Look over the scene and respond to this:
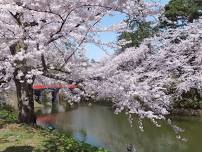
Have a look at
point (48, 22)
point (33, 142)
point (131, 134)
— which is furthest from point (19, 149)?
point (131, 134)

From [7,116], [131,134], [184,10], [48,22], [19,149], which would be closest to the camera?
[48,22]

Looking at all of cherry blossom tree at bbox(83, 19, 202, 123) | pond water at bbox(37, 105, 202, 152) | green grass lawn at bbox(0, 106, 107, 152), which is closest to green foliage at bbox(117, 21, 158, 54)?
cherry blossom tree at bbox(83, 19, 202, 123)

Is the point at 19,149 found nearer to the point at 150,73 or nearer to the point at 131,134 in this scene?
the point at 150,73

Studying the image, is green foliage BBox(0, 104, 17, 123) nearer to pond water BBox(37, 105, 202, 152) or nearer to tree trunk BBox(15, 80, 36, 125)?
tree trunk BBox(15, 80, 36, 125)

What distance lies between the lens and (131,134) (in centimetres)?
2114

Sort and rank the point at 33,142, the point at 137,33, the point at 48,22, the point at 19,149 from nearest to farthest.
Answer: the point at 48,22 < the point at 19,149 < the point at 33,142 < the point at 137,33

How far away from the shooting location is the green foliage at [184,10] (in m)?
29.4

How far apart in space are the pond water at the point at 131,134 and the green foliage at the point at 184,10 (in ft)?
25.6

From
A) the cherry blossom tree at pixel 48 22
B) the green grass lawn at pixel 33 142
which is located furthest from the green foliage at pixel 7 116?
the cherry blossom tree at pixel 48 22

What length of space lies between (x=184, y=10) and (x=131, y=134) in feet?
43.9

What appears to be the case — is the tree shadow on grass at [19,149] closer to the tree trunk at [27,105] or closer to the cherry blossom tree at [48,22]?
the cherry blossom tree at [48,22]

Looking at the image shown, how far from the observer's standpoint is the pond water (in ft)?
57.6

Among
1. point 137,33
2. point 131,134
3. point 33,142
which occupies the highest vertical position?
point 137,33

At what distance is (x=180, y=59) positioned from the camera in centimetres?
1010
